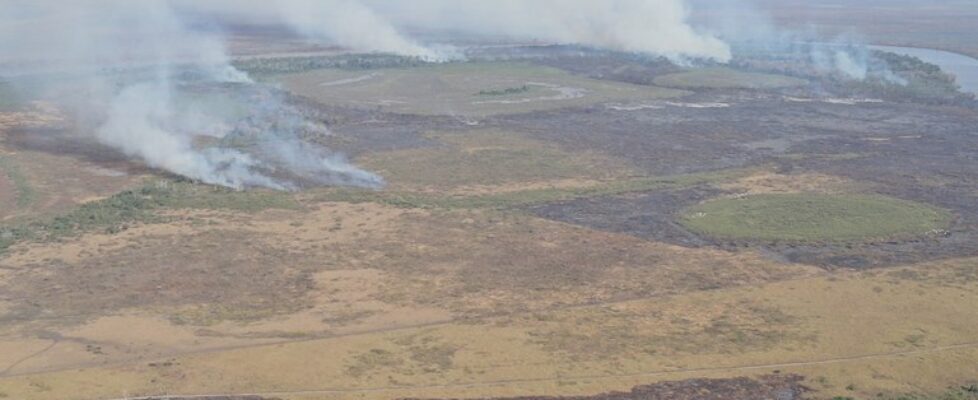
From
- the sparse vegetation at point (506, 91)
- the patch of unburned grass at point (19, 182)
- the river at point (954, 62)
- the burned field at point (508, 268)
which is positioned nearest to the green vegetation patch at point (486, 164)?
the burned field at point (508, 268)

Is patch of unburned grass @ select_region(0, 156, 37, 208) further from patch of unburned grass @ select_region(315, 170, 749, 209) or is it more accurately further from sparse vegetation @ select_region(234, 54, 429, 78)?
sparse vegetation @ select_region(234, 54, 429, 78)

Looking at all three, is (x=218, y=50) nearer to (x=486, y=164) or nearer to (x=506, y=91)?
(x=506, y=91)

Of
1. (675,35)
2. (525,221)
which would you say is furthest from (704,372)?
(675,35)

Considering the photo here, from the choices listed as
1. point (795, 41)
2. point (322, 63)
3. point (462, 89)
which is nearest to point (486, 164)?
point (462, 89)

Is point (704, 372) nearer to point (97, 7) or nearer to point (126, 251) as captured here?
point (126, 251)

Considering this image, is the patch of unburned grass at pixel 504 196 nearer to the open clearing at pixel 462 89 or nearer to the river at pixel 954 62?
the open clearing at pixel 462 89

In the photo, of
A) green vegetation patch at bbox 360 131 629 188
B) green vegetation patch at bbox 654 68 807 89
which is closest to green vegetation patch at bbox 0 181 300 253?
green vegetation patch at bbox 360 131 629 188
